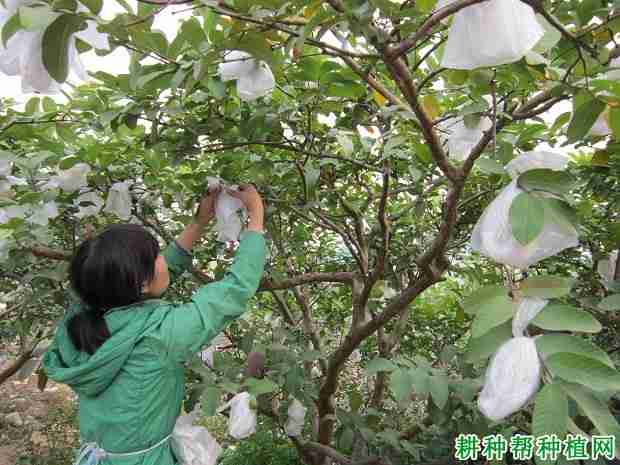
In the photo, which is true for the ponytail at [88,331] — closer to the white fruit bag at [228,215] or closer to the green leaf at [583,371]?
the white fruit bag at [228,215]

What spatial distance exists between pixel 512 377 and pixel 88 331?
31.7 inches

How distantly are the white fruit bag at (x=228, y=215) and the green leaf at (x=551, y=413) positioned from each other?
77 cm

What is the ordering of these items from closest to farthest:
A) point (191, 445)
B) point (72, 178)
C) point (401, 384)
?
point (401, 384), point (191, 445), point (72, 178)

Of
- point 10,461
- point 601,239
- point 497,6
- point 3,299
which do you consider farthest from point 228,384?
point 10,461

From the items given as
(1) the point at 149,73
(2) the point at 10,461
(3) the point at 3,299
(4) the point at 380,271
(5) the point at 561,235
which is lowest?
(2) the point at 10,461

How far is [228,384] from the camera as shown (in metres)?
1.02

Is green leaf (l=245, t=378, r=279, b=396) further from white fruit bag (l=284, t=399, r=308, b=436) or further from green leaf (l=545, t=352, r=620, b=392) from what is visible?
green leaf (l=545, t=352, r=620, b=392)

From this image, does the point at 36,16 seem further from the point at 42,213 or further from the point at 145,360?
the point at 42,213

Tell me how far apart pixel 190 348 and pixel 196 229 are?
0.39 m

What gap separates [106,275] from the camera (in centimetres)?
98

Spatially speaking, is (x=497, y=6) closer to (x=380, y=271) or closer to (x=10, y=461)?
(x=380, y=271)

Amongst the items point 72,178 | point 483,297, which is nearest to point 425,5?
point 483,297

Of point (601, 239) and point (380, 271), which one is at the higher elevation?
point (601, 239)

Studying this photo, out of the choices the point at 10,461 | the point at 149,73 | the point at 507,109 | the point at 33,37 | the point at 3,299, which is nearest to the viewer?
the point at 33,37
